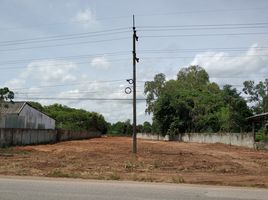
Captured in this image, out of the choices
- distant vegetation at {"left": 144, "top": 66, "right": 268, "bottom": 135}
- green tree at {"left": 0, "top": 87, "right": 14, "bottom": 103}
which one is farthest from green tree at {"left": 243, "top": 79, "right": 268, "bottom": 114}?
green tree at {"left": 0, "top": 87, "right": 14, "bottom": 103}

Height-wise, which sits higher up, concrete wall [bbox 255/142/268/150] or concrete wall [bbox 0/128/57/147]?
concrete wall [bbox 0/128/57/147]

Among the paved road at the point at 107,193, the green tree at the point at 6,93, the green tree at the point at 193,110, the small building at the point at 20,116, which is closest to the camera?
the paved road at the point at 107,193

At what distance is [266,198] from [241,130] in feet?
182

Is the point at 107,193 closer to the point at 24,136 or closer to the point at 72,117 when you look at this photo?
the point at 24,136

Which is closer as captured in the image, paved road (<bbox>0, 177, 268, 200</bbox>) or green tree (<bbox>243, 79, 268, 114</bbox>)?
paved road (<bbox>0, 177, 268, 200</bbox>)

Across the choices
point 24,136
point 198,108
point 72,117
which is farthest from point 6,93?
point 72,117

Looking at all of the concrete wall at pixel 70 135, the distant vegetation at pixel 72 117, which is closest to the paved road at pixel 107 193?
the concrete wall at pixel 70 135

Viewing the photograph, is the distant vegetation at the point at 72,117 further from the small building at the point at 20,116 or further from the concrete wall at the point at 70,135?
the small building at the point at 20,116

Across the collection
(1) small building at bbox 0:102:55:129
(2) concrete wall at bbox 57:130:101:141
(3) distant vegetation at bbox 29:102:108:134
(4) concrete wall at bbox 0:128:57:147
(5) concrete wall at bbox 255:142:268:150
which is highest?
(3) distant vegetation at bbox 29:102:108:134

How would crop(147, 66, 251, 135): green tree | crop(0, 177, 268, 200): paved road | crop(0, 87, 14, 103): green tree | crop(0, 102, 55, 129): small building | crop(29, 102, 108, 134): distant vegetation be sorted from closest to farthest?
crop(0, 177, 268, 200): paved road < crop(0, 87, 14, 103): green tree < crop(0, 102, 55, 129): small building < crop(147, 66, 251, 135): green tree < crop(29, 102, 108, 134): distant vegetation

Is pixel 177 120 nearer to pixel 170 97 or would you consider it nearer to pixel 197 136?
pixel 170 97

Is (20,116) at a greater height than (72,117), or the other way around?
(72,117)

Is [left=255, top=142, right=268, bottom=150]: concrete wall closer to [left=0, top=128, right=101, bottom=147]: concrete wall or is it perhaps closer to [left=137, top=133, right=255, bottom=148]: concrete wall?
[left=137, top=133, right=255, bottom=148]: concrete wall

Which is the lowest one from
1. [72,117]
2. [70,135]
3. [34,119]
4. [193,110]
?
[70,135]
